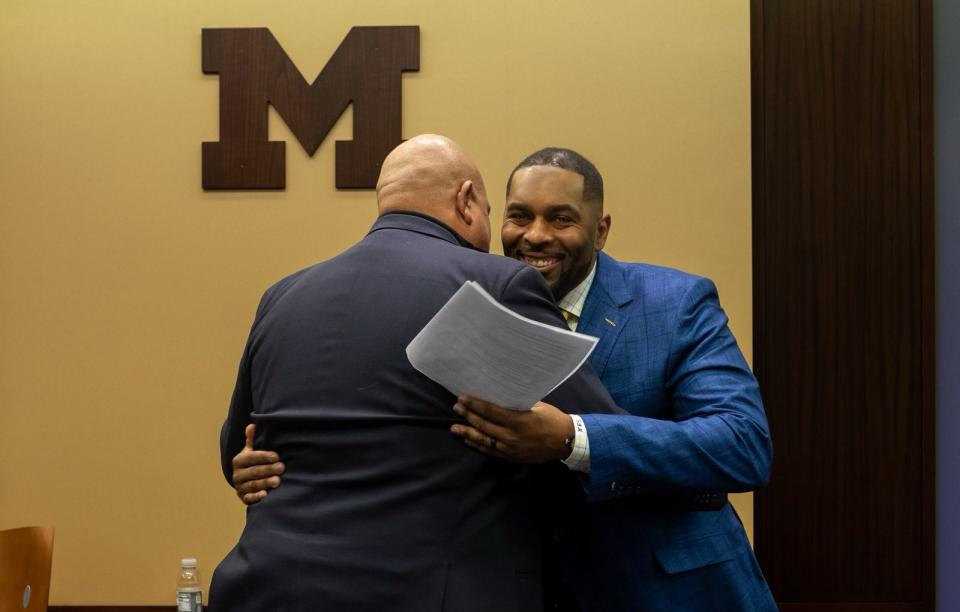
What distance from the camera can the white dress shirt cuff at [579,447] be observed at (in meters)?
1.60

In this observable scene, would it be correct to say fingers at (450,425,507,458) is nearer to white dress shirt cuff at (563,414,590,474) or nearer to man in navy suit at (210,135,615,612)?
man in navy suit at (210,135,615,612)

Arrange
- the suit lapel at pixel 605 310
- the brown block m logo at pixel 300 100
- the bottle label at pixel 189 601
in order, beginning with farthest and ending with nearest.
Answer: the brown block m logo at pixel 300 100 → the bottle label at pixel 189 601 → the suit lapel at pixel 605 310

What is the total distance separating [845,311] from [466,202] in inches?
81.5

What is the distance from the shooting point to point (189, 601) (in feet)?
10.6

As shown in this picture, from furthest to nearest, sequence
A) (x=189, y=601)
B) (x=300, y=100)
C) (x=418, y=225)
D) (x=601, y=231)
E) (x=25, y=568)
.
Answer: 1. (x=300, y=100)
2. (x=189, y=601)
3. (x=25, y=568)
4. (x=601, y=231)
5. (x=418, y=225)

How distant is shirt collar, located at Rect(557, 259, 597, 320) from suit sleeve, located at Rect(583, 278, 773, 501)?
22 cm

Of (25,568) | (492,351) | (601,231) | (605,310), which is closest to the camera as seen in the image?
(492,351)

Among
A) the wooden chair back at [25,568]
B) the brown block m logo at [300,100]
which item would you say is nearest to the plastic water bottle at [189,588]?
the wooden chair back at [25,568]

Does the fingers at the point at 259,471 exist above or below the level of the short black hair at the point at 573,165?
below

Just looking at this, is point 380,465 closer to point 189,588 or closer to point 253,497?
point 253,497

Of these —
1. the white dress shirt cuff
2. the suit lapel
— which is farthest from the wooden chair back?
Result: the white dress shirt cuff

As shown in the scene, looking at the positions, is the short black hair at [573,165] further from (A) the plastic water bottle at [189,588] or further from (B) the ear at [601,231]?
(A) the plastic water bottle at [189,588]

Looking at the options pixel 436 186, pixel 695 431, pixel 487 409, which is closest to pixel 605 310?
pixel 695 431

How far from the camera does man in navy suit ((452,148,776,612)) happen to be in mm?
1729
